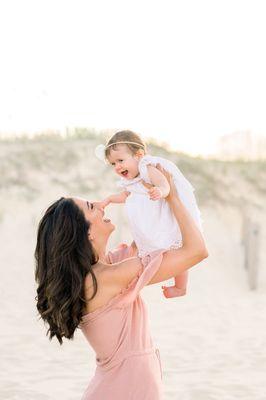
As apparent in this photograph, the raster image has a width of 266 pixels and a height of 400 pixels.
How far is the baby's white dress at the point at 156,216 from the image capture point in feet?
11.5

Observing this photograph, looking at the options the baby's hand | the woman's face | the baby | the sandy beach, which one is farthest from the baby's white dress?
the sandy beach

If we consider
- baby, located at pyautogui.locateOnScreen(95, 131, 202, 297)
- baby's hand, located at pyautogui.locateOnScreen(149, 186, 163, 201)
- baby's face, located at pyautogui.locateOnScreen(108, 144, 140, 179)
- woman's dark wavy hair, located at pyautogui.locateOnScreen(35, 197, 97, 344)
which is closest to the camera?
woman's dark wavy hair, located at pyautogui.locateOnScreen(35, 197, 97, 344)

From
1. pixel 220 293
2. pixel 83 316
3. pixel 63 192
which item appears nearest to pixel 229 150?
pixel 63 192

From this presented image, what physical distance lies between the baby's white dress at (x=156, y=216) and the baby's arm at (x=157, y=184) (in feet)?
0.24

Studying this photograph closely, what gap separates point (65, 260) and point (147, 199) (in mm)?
871

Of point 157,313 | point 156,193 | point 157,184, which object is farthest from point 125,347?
point 157,313

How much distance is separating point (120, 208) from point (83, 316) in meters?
13.7

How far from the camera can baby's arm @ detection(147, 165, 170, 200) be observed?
316 cm

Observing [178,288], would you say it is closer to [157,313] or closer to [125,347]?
[125,347]

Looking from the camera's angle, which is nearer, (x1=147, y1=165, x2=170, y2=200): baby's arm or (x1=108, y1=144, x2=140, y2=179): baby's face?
(x1=147, y1=165, x2=170, y2=200): baby's arm

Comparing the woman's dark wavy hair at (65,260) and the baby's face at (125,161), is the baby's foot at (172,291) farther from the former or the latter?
the woman's dark wavy hair at (65,260)

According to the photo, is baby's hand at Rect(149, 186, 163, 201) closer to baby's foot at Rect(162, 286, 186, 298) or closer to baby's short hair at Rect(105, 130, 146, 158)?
baby's foot at Rect(162, 286, 186, 298)

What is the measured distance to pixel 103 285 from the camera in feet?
9.52

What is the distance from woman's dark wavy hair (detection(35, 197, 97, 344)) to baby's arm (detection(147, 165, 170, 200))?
15.1 inches
